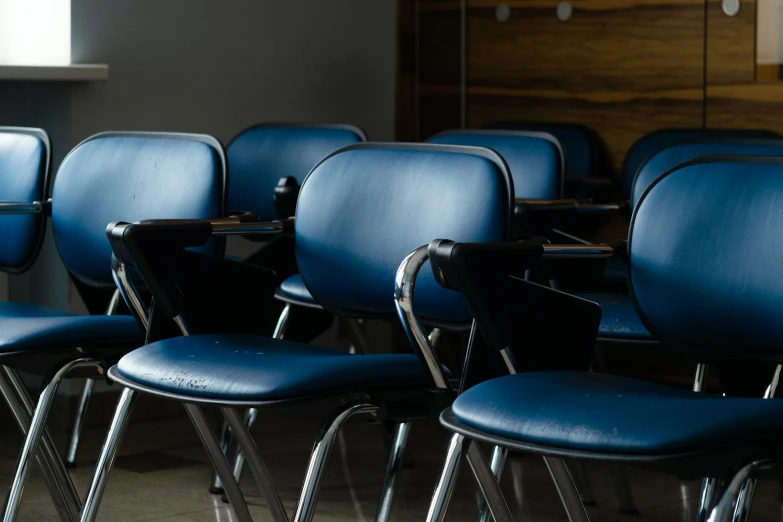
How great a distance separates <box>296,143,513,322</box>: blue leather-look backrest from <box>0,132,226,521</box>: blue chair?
0.95 ft

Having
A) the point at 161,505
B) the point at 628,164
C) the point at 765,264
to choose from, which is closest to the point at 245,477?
the point at 161,505

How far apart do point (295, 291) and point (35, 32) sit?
1423 millimetres

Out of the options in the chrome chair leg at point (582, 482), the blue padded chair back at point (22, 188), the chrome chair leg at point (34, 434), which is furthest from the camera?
the chrome chair leg at point (582, 482)

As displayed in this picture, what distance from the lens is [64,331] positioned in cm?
260

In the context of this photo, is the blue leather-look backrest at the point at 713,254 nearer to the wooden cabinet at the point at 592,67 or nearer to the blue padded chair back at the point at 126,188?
the blue padded chair back at the point at 126,188

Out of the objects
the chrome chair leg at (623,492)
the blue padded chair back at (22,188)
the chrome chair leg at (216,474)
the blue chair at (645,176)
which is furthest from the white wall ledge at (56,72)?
the chrome chair leg at (623,492)

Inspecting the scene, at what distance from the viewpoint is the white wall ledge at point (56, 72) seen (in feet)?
12.6

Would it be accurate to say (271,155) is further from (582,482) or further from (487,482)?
(487,482)

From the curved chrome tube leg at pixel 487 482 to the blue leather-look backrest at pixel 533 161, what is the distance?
1418mm

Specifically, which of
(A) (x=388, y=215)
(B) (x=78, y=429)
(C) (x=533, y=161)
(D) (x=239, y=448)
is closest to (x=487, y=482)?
(A) (x=388, y=215)

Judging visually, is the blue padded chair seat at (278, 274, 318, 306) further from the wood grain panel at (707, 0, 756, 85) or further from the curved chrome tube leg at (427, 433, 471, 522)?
the wood grain panel at (707, 0, 756, 85)

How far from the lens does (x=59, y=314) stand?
2.93 meters

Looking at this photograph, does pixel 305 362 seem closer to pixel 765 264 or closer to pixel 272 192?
pixel 765 264

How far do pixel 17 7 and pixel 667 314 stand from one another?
2711 mm
